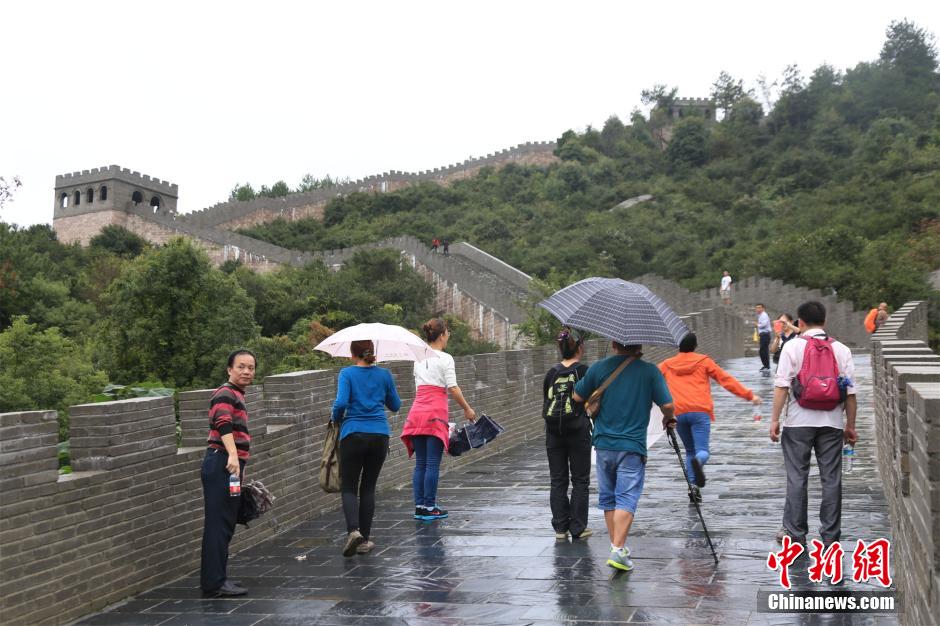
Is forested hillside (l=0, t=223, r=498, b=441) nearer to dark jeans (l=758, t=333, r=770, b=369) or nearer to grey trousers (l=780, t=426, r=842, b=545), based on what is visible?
grey trousers (l=780, t=426, r=842, b=545)

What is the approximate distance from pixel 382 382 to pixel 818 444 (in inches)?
121

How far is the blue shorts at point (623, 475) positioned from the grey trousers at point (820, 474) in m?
0.96

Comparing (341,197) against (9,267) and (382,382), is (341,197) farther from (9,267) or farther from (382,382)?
(382,382)

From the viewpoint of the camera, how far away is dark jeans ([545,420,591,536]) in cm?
736

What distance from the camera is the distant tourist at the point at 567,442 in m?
7.28

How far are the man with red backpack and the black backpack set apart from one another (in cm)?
140

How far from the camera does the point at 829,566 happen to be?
5922 mm

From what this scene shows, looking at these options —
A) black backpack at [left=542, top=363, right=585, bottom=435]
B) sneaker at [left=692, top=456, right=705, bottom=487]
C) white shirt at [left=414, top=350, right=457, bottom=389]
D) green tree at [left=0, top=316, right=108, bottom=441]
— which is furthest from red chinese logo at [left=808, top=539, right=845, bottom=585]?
green tree at [left=0, top=316, right=108, bottom=441]

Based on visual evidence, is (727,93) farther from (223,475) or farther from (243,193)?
(223,475)

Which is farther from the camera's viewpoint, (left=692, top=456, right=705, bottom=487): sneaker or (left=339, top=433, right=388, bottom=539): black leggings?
(left=692, top=456, right=705, bottom=487): sneaker

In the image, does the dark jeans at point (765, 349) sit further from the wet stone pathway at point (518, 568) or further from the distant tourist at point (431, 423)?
the distant tourist at point (431, 423)

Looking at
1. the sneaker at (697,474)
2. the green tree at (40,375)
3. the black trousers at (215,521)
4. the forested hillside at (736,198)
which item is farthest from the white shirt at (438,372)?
the forested hillside at (736,198)

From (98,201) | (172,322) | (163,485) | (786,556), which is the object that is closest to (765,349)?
(786,556)

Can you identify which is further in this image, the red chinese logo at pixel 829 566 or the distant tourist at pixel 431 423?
the distant tourist at pixel 431 423
